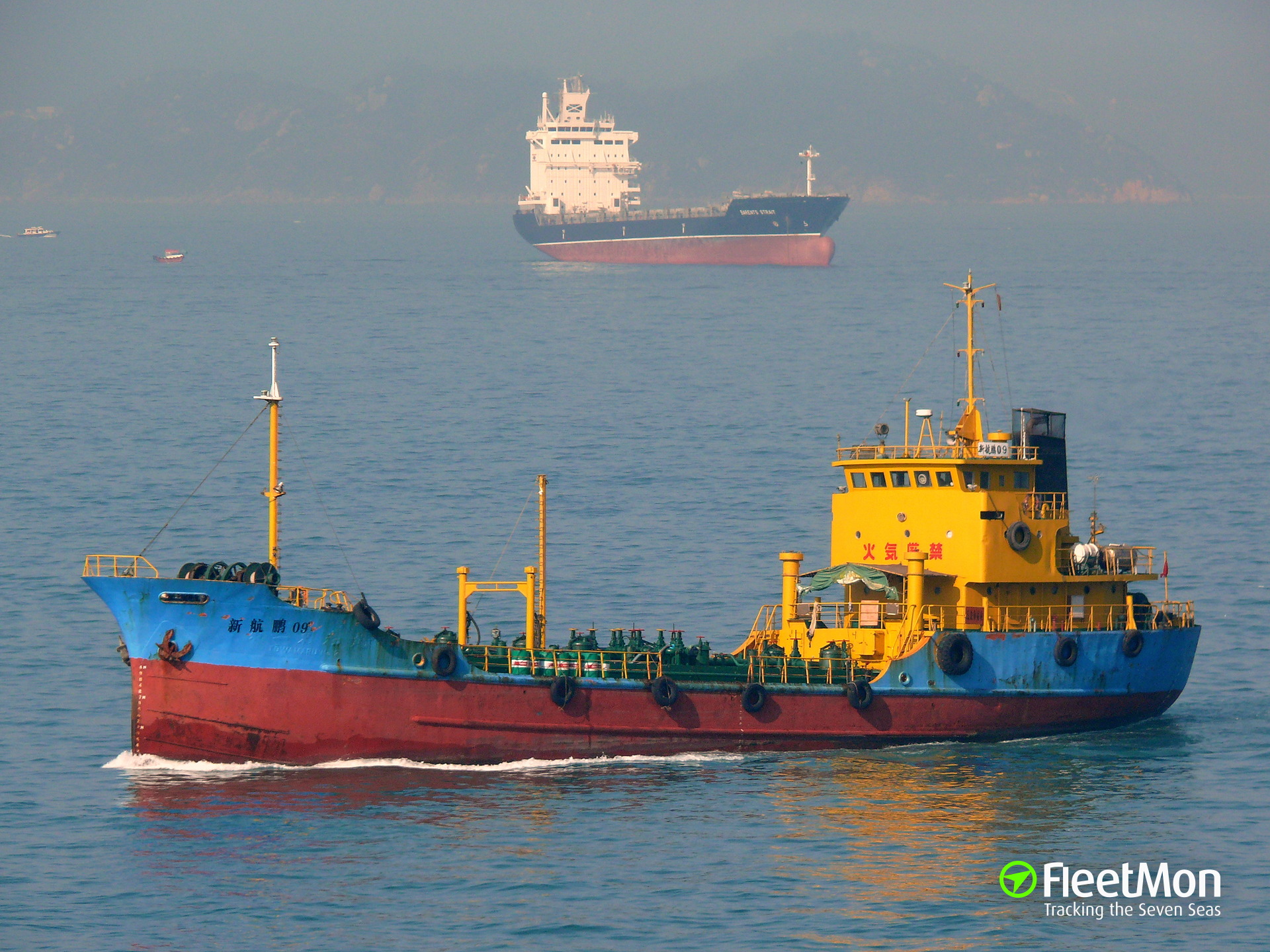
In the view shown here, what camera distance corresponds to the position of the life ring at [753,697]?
37.9 meters

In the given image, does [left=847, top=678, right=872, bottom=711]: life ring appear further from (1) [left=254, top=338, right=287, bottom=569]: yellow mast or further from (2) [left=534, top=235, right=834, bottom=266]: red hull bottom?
(2) [left=534, top=235, right=834, bottom=266]: red hull bottom

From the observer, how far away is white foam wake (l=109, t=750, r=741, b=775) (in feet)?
121

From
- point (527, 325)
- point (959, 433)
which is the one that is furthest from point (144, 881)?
point (527, 325)

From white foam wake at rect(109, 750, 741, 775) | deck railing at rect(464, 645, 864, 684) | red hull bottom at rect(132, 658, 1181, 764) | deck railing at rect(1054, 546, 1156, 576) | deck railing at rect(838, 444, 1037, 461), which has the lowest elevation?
white foam wake at rect(109, 750, 741, 775)

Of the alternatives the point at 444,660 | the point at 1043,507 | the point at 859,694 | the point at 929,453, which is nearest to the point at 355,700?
the point at 444,660

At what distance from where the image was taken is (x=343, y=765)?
122ft

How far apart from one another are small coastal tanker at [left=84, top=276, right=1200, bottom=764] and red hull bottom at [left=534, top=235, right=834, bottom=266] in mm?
150252

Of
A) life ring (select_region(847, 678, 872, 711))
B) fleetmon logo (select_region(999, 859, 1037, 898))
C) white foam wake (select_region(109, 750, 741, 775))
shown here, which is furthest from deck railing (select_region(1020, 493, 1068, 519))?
fleetmon logo (select_region(999, 859, 1037, 898))

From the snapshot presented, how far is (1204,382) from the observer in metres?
97.6

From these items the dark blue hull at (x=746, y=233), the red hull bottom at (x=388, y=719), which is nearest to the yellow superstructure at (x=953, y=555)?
the red hull bottom at (x=388, y=719)

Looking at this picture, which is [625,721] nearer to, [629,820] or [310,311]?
[629,820]

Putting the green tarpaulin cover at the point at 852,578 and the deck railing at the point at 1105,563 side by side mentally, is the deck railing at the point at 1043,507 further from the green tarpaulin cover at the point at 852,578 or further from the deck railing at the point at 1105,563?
the green tarpaulin cover at the point at 852,578

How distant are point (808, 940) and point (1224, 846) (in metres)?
8.68

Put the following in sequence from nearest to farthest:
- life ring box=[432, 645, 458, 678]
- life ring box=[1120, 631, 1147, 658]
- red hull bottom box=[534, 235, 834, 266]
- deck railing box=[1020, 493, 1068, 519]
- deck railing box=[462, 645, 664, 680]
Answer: life ring box=[432, 645, 458, 678]
deck railing box=[462, 645, 664, 680]
life ring box=[1120, 631, 1147, 658]
deck railing box=[1020, 493, 1068, 519]
red hull bottom box=[534, 235, 834, 266]
